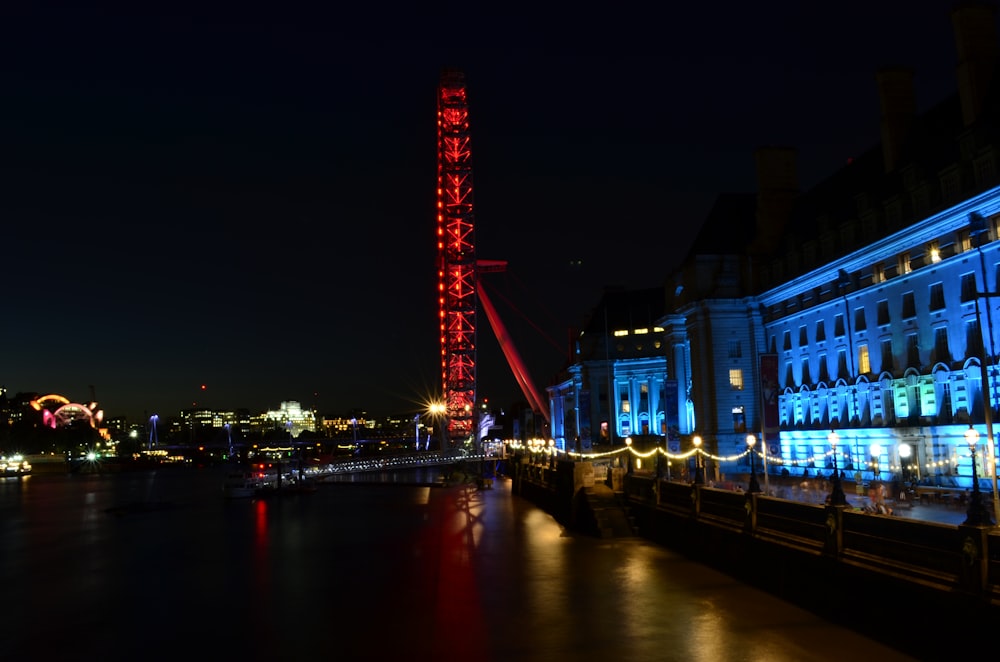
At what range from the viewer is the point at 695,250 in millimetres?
85375

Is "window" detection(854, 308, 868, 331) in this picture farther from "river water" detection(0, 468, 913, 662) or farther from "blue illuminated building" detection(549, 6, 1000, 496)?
"river water" detection(0, 468, 913, 662)

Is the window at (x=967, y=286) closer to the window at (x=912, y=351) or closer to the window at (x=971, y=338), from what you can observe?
the window at (x=971, y=338)

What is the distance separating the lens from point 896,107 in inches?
2318

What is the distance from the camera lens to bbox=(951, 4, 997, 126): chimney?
49.2 meters

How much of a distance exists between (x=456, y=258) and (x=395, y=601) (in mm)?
96048

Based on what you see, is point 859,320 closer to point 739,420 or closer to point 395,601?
point 739,420

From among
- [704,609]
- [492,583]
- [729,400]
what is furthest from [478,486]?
[704,609]

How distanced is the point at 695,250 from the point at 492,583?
60.9 meters

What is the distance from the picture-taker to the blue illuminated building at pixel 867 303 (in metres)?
45.9

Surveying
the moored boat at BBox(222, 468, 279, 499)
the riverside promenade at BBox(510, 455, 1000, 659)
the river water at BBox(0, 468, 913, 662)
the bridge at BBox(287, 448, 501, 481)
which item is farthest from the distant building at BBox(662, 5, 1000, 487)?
the moored boat at BBox(222, 468, 279, 499)

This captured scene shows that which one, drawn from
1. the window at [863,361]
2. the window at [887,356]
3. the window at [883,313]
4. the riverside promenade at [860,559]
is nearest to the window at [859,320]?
the window at [863,361]

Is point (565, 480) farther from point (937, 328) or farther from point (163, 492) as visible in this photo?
point (163, 492)

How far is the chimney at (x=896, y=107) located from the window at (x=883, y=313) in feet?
30.1

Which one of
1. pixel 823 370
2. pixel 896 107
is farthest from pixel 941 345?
pixel 896 107
